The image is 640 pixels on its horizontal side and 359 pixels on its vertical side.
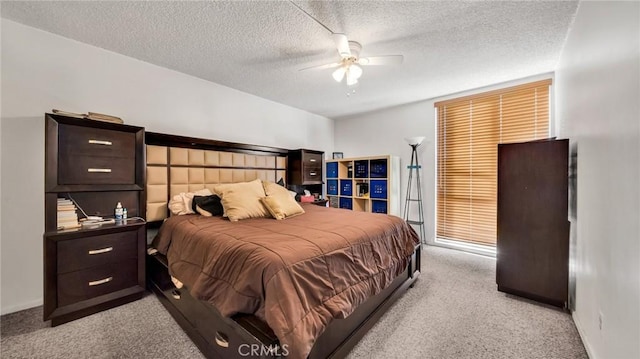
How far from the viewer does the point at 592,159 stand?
166 centimetres

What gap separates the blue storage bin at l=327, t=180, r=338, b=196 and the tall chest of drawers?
3.33 meters

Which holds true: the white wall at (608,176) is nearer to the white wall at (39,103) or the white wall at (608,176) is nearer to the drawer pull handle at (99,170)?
the drawer pull handle at (99,170)

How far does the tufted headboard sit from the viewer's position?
275cm

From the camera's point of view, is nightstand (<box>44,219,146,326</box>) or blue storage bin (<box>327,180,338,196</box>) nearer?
nightstand (<box>44,219,146,326</box>)

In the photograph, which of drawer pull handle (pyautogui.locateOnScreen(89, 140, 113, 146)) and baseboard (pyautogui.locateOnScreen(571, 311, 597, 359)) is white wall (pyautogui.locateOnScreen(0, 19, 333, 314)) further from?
baseboard (pyautogui.locateOnScreen(571, 311, 597, 359))

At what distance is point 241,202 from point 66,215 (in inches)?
57.6

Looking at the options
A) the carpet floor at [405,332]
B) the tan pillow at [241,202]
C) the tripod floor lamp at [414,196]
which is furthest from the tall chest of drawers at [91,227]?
the tripod floor lamp at [414,196]

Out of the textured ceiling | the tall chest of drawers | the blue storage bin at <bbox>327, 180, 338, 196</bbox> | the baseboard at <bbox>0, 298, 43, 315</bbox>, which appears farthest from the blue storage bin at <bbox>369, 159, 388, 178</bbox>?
the baseboard at <bbox>0, 298, 43, 315</bbox>

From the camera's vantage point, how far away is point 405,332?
1878 mm

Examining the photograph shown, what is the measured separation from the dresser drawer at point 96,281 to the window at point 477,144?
431 centimetres

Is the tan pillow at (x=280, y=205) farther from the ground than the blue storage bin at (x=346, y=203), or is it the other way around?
the tan pillow at (x=280, y=205)

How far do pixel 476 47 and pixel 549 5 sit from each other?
628mm

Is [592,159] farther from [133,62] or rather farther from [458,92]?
[133,62]

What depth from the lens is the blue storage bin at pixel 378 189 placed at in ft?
14.2
